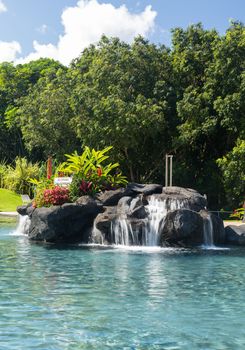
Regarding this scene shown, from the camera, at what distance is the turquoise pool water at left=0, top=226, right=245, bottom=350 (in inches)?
285

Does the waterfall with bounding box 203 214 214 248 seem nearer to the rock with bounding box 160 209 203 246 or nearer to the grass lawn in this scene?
the rock with bounding box 160 209 203 246

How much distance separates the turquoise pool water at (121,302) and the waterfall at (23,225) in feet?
23.8

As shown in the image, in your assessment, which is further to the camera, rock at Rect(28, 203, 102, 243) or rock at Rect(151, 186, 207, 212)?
rock at Rect(151, 186, 207, 212)

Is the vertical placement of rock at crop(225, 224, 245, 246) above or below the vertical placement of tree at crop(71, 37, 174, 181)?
below

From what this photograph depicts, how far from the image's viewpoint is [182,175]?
109ft

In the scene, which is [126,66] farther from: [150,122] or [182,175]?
[182,175]

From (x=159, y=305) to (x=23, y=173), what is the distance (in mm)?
34606

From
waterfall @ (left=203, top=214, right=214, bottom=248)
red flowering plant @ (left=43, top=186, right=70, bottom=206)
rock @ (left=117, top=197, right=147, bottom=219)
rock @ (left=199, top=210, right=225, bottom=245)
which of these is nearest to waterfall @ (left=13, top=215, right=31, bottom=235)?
red flowering plant @ (left=43, top=186, right=70, bottom=206)

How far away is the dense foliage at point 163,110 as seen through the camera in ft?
100

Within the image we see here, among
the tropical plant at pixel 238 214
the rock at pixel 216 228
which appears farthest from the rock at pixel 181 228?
the tropical plant at pixel 238 214

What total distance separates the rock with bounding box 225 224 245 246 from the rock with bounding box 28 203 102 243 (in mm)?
4811

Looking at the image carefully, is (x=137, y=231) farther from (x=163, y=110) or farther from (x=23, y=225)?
(x=163, y=110)

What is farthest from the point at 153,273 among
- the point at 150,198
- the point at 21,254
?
the point at 150,198

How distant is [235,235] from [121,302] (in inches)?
434
